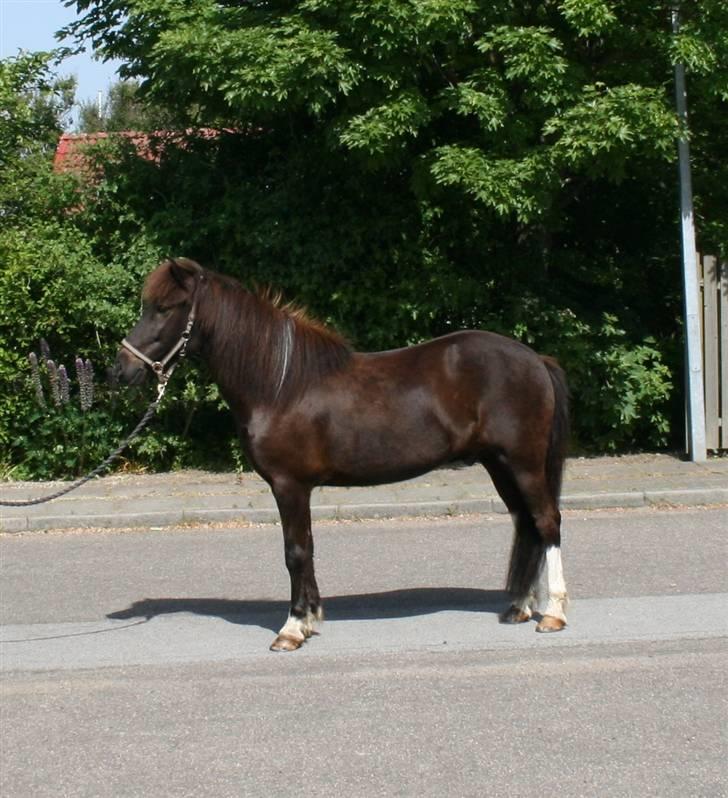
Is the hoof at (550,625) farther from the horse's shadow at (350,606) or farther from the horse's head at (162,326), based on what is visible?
the horse's head at (162,326)

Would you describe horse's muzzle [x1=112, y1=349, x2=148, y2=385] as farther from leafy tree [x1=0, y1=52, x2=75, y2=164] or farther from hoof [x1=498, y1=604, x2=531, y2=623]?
leafy tree [x1=0, y1=52, x2=75, y2=164]

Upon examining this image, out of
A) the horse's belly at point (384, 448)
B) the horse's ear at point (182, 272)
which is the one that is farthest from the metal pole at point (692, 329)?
the horse's ear at point (182, 272)

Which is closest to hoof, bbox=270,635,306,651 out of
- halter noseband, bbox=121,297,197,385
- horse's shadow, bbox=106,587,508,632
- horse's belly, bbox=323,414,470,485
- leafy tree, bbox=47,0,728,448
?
horse's shadow, bbox=106,587,508,632

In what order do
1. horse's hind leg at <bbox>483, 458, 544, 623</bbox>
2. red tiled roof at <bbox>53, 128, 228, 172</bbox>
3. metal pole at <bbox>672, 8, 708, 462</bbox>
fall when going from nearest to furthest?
1. horse's hind leg at <bbox>483, 458, 544, 623</bbox>
2. metal pole at <bbox>672, 8, 708, 462</bbox>
3. red tiled roof at <bbox>53, 128, 228, 172</bbox>

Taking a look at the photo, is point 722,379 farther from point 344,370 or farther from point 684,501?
point 344,370

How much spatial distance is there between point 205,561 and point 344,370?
2.93 metres

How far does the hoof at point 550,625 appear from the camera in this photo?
6.23 m

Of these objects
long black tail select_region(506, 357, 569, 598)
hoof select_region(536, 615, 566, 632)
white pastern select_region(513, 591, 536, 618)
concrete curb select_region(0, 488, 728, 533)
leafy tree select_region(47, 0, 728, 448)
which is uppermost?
leafy tree select_region(47, 0, 728, 448)

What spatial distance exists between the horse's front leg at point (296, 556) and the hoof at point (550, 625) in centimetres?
128

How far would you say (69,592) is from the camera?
7.73 metres

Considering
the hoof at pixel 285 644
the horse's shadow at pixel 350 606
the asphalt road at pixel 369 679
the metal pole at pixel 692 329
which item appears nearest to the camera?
the asphalt road at pixel 369 679

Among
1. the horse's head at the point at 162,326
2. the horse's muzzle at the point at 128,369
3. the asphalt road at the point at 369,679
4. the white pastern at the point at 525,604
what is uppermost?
the horse's head at the point at 162,326

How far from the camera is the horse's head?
6.13 meters

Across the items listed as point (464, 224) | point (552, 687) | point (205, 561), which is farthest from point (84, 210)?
point (552, 687)
